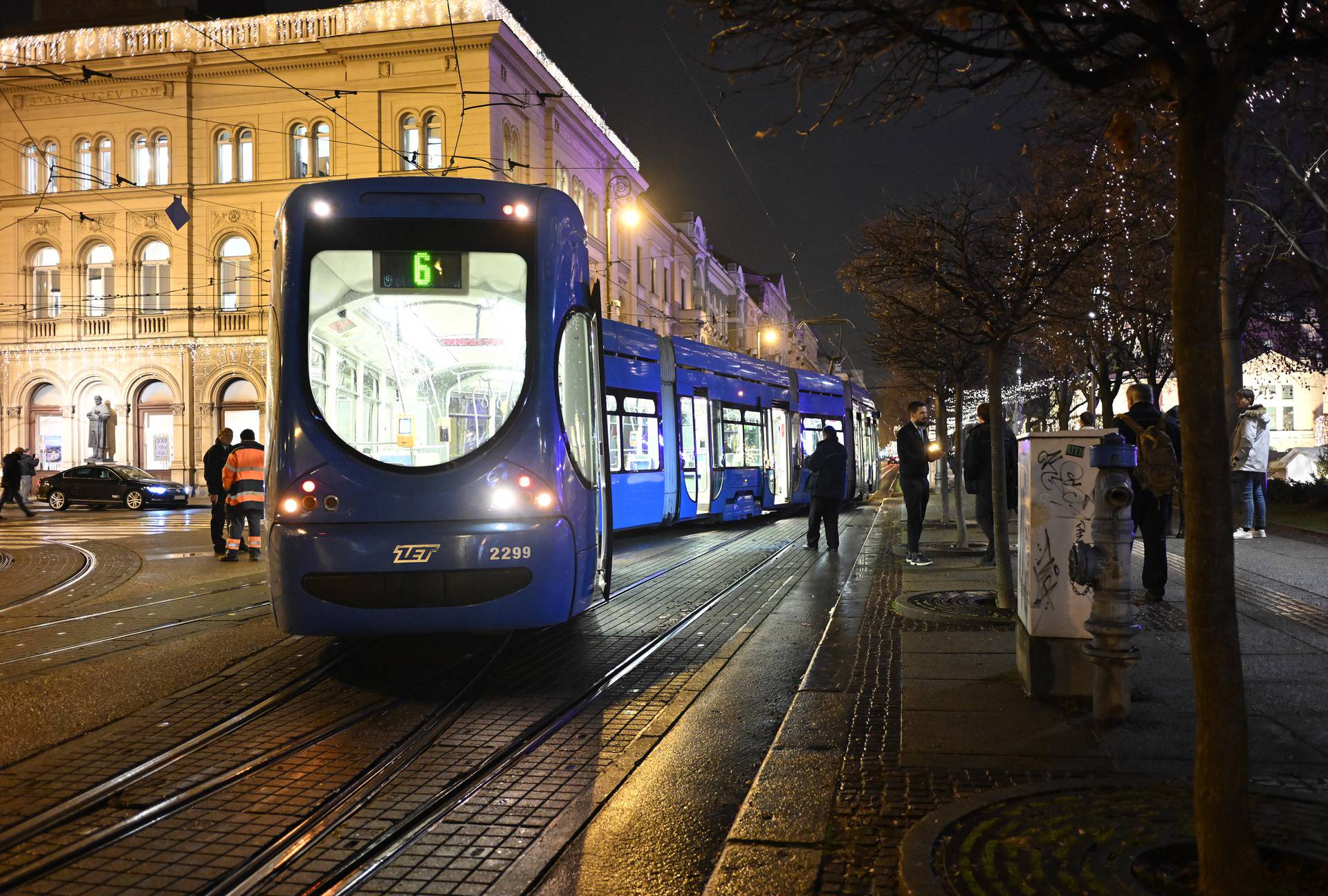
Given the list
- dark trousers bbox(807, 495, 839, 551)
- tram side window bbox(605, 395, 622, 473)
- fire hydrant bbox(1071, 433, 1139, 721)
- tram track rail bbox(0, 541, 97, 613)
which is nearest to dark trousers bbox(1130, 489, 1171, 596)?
fire hydrant bbox(1071, 433, 1139, 721)

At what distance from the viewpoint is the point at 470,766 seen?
5.33 m

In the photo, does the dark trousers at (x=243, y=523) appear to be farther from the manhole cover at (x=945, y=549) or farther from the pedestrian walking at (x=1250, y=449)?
the pedestrian walking at (x=1250, y=449)

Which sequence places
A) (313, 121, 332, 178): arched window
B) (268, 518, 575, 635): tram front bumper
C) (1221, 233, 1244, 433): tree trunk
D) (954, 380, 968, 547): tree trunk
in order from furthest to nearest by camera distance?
1. (313, 121, 332, 178): arched window
2. (1221, 233, 1244, 433): tree trunk
3. (954, 380, 968, 547): tree trunk
4. (268, 518, 575, 635): tram front bumper

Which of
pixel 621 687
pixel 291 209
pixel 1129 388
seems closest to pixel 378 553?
pixel 621 687

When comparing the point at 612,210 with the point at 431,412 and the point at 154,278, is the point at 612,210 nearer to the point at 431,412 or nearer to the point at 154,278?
the point at 154,278

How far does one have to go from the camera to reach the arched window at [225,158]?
40656mm

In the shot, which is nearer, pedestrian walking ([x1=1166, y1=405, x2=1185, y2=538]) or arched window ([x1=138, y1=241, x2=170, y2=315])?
pedestrian walking ([x1=1166, y1=405, x2=1185, y2=538])

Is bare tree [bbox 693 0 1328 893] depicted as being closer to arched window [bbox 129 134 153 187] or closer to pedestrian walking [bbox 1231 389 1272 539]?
pedestrian walking [bbox 1231 389 1272 539]

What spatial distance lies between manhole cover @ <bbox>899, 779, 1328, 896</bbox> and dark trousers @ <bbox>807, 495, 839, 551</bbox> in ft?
37.6

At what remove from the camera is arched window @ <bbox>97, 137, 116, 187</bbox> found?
135 ft

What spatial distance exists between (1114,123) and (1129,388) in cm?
601

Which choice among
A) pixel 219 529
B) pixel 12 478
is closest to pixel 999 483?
pixel 219 529

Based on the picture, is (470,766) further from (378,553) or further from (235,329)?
(235,329)

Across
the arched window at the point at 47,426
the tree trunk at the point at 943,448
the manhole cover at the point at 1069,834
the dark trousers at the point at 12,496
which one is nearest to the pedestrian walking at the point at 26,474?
the dark trousers at the point at 12,496
